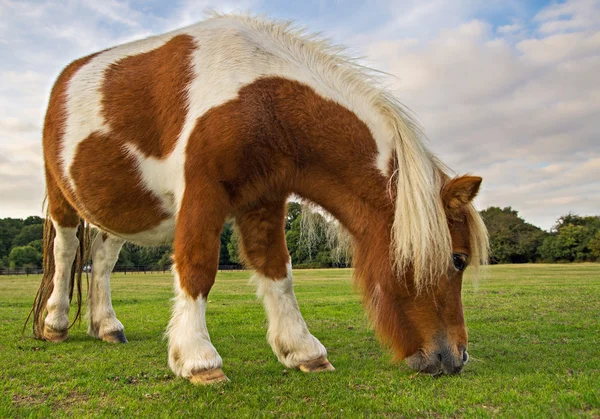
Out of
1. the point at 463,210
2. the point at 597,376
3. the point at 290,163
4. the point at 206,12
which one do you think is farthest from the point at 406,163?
the point at 206,12

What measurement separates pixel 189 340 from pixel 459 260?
228cm

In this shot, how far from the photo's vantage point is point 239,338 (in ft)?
20.4

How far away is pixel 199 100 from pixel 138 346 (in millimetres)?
3266

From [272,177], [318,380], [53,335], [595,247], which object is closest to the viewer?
[318,380]

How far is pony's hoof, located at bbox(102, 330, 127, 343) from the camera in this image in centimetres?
600

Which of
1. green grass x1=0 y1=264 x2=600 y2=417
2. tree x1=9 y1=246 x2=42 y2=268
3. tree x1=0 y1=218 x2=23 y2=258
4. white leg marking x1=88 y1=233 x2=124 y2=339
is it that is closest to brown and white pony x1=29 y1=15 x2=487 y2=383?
green grass x1=0 y1=264 x2=600 y2=417

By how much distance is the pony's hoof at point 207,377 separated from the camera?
3558 millimetres

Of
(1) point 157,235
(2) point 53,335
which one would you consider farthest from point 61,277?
(1) point 157,235

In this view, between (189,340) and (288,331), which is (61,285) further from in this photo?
(288,331)

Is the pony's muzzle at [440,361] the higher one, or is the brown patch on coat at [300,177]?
the brown patch on coat at [300,177]

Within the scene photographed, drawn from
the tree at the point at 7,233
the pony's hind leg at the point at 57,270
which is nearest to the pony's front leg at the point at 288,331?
the pony's hind leg at the point at 57,270

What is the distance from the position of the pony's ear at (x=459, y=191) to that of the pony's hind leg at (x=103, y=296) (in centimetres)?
435

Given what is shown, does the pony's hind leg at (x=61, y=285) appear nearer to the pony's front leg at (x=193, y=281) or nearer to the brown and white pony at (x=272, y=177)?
the brown and white pony at (x=272, y=177)

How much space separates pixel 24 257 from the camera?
212ft
